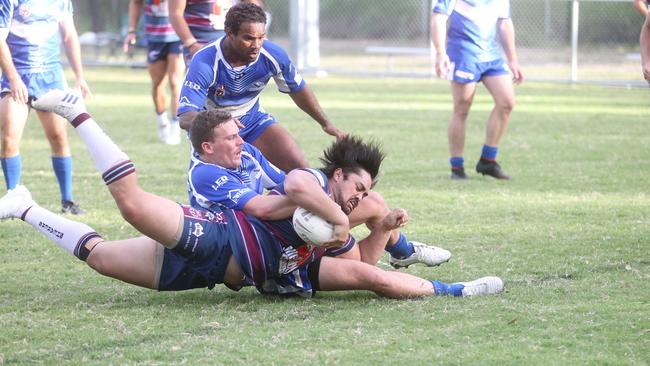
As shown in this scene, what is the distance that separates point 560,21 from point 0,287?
67.2ft

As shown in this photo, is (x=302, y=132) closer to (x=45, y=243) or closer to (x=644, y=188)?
(x=644, y=188)

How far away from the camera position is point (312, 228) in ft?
16.0

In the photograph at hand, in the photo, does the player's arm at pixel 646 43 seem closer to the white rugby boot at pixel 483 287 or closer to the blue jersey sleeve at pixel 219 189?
the white rugby boot at pixel 483 287

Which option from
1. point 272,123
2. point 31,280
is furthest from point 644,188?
point 31,280

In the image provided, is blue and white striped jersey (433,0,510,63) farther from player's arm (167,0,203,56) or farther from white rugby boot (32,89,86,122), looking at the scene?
white rugby boot (32,89,86,122)

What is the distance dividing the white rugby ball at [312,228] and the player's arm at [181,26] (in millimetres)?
3290

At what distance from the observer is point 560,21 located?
80.2 feet

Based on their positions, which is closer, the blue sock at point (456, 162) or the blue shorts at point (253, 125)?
the blue shorts at point (253, 125)

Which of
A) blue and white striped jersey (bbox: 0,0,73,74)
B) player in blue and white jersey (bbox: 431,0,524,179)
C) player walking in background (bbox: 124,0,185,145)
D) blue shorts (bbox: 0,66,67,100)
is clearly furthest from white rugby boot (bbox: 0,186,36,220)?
player walking in background (bbox: 124,0,185,145)

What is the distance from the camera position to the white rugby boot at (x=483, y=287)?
5254mm

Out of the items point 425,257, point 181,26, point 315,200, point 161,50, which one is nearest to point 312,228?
point 315,200

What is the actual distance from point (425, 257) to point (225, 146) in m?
1.30

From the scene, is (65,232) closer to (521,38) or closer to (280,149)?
(280,149)

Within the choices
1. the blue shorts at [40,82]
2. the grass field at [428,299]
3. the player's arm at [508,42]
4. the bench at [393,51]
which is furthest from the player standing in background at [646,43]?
the bench at [393,51]
